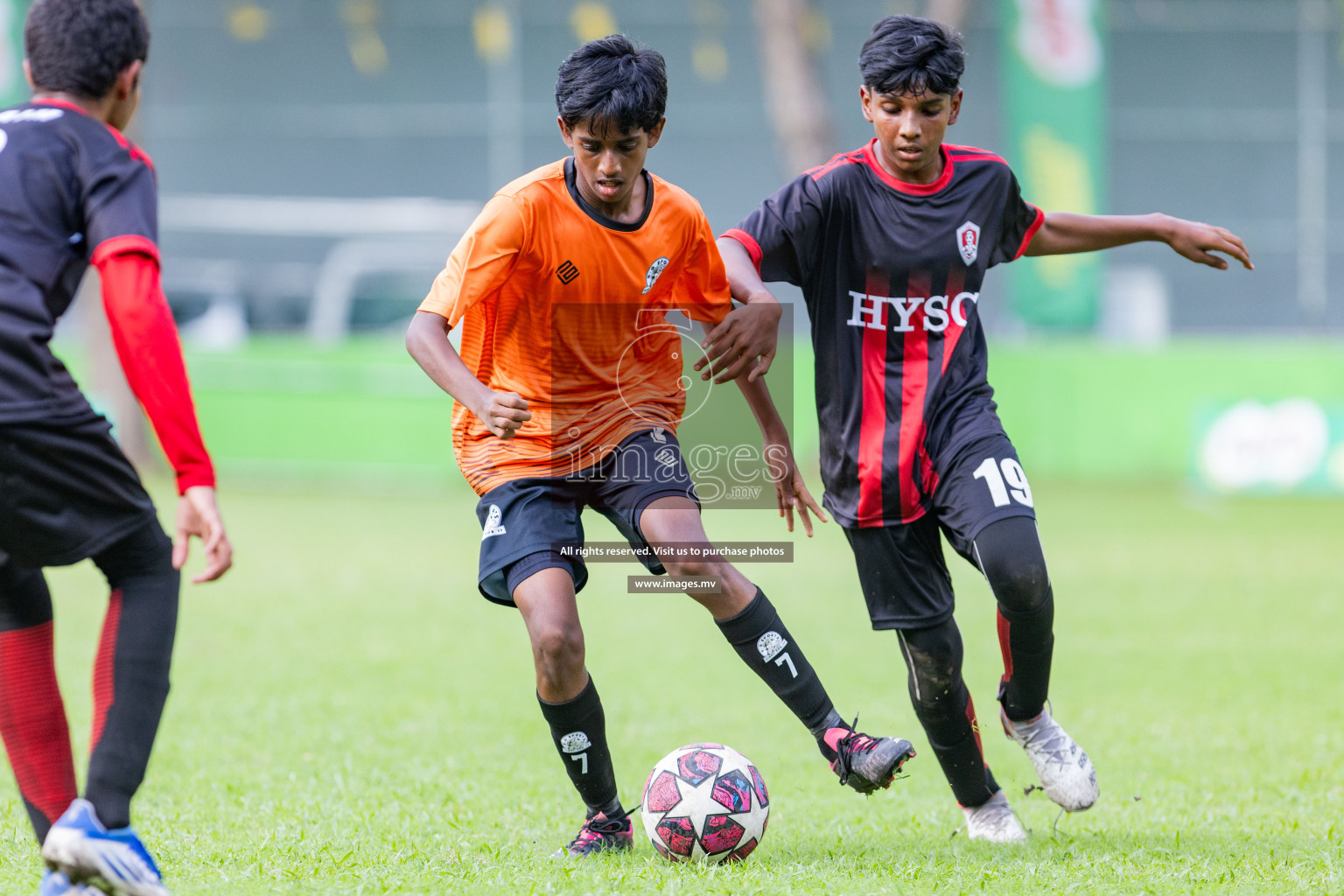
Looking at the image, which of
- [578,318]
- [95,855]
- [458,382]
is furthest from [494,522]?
[95,855]

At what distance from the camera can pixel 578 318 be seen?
443 centimetres

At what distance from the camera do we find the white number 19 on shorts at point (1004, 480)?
4312 millimetres

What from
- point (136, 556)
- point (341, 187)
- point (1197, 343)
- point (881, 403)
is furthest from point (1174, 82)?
point (136, 556)

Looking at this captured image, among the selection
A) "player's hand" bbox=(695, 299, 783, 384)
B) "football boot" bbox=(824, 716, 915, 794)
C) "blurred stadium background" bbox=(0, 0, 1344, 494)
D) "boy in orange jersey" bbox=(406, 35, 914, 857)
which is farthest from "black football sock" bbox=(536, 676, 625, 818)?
"blurred stadium background" bbox=(0, 0, 1344, 494)

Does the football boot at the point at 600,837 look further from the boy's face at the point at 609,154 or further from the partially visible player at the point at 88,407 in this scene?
the boy's face at the point at 609,154

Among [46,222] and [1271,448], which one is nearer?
[46,222]

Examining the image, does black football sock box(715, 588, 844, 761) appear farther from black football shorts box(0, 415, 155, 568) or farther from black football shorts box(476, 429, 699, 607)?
black football shorts box(0, 415, 155, 568)

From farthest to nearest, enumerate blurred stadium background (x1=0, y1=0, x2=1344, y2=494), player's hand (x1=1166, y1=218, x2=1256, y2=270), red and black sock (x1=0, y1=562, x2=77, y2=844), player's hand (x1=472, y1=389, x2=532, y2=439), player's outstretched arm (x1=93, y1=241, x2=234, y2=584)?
blurred stadium background (x1=0, y1=0, x2=1344, y2=494)
player's hand (x1=1166, y1=218, x2=1256, y2=270)
player's hand (x1=472, y1=389, x2=532, y2=439)
red and black sock (x1=0, y1=562, x2=77, y2=844)
player's outstretched arm (x1=93, y1=241, x2=234, y2=584)

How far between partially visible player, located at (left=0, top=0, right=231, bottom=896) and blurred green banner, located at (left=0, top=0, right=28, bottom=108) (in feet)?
54.9

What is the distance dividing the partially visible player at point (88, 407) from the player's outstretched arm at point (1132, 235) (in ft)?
9.22

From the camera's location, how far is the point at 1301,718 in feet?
22.2

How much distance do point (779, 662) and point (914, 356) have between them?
1036 millimetres

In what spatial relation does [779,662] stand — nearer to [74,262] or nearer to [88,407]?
[88,407]

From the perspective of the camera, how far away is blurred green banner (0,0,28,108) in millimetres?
18312
